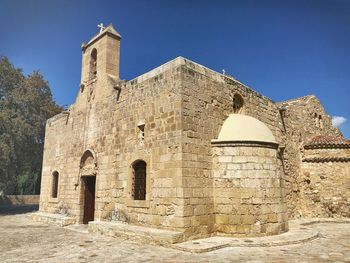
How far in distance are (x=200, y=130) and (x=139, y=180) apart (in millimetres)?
2230

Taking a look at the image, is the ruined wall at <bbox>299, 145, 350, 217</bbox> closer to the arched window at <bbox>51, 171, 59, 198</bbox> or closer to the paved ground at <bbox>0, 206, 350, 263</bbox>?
the paved ground at <bbox>0, 206, 350, 263</bbox>

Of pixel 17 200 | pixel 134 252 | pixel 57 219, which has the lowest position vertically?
pixel 134 252

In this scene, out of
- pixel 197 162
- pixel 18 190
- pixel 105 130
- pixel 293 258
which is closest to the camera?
pixel 293 258

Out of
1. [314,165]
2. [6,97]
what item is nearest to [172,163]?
[314,165]

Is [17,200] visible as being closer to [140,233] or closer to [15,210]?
[15,210]

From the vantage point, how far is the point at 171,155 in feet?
24.5

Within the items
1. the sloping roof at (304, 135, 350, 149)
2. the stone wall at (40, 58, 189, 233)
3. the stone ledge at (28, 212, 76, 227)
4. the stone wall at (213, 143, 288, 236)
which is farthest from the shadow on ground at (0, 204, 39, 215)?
the sloping roof at (304, 135, 350, 149)

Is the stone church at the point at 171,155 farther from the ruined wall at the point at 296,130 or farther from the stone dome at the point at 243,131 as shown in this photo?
the ruined wall at the point at 296,130

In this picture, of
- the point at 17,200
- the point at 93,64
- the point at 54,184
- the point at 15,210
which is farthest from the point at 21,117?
the point at 93,64

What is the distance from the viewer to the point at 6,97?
2172 cm

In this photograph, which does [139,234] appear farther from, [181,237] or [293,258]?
[293,258]

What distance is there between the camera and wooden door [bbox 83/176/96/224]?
11031 mm

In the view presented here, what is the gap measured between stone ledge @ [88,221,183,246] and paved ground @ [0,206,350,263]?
17 centimetres

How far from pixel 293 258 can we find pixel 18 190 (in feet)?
120
